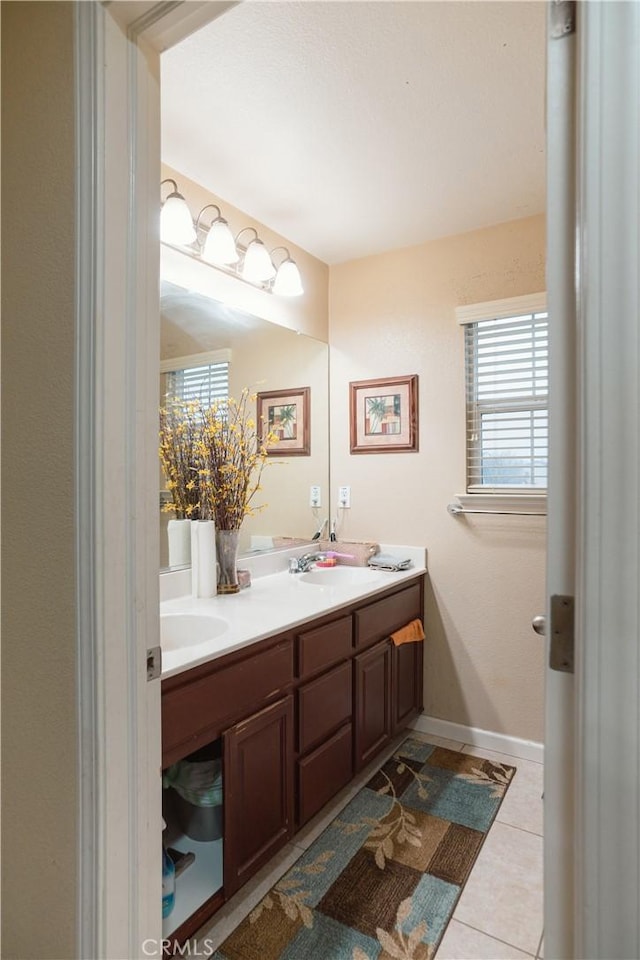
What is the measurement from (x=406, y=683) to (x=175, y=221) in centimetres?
226

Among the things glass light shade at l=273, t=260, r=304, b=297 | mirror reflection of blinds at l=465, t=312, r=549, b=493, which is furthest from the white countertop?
glass light shade at l=273, t=260, r=304, b=297

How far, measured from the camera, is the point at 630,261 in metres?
0.53

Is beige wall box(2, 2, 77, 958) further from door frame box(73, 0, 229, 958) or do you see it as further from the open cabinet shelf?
the open cabinet shelf

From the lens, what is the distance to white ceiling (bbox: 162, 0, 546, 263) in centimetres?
136

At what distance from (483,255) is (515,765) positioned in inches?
95.3

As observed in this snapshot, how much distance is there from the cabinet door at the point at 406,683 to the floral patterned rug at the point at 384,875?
23cm

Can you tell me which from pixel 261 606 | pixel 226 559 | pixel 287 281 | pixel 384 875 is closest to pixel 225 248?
pixel 287 281

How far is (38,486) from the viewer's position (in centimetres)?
95

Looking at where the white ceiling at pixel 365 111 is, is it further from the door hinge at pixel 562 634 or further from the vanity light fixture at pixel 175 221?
the door hinge at pixel 562 634

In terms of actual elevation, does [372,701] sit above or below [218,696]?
below

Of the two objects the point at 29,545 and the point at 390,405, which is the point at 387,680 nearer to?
the point at 390,405

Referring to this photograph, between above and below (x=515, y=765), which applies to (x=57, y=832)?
above

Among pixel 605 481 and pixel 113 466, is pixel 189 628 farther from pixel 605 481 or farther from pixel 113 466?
pixel 605 481

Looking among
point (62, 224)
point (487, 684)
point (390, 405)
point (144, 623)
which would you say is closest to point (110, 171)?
point (62, 224)
